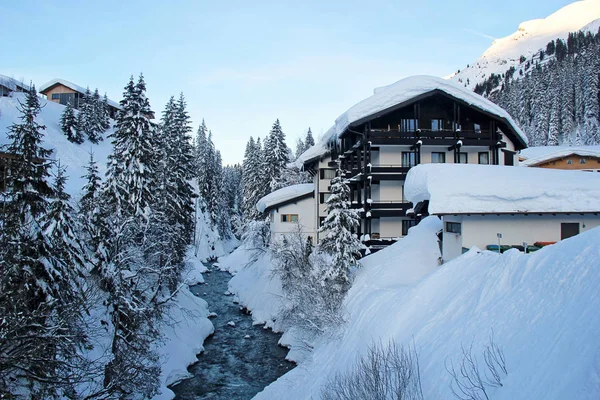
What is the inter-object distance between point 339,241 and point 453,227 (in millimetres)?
6243

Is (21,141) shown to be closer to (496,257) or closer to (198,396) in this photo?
(198,396)

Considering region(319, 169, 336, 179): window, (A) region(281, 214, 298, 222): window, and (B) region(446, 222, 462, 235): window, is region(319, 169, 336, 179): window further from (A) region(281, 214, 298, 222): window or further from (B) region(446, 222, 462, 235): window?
(B) region(446, 222, 462, 235): window

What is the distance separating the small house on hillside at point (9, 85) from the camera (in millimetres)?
73562

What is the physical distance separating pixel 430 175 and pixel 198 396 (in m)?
16.0

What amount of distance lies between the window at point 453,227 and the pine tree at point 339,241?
522cm

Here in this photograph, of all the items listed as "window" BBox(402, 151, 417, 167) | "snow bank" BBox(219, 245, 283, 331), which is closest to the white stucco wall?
"snow bank" BBox(219, 245, 283, 331)

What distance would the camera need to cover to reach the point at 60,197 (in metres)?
15.6

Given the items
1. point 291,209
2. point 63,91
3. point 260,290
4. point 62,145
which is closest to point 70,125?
point 62,145

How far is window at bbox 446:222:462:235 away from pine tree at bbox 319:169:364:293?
5215 millimetres

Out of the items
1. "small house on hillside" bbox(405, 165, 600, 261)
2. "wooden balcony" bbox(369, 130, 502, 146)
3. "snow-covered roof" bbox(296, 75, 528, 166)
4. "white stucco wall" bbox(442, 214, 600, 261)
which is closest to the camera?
"small house on hillside" bbox(405, 165, 600, 261)

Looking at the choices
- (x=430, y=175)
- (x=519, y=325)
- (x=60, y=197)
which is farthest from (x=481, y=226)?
(x=60, y=197)

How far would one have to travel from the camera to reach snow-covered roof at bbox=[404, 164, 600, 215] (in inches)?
722

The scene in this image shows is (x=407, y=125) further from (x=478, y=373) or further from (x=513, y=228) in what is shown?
(x=478, y=373)

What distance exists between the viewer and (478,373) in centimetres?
858
